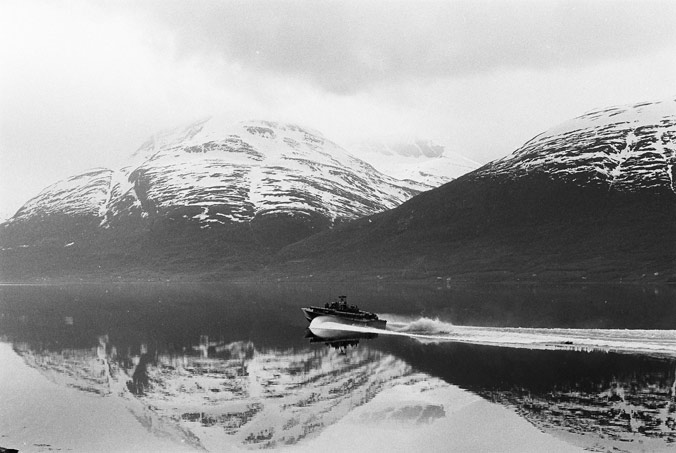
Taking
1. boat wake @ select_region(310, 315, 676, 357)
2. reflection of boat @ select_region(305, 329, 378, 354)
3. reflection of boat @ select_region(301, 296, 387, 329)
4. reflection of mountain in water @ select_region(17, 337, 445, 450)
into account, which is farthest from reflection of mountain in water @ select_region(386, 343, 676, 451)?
reflection of boat @ select_region(301, 296, 387, 329)

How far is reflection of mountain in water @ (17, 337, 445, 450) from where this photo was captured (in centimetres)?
5569

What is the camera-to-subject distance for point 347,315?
116562 millimetres

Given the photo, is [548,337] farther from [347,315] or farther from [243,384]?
[243,384]

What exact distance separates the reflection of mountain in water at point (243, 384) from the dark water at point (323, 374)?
0.47 feet

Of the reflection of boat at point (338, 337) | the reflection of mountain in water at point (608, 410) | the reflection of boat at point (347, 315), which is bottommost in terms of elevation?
the reflection of mountain in water at point (608, 410)

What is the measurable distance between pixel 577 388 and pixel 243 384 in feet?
104

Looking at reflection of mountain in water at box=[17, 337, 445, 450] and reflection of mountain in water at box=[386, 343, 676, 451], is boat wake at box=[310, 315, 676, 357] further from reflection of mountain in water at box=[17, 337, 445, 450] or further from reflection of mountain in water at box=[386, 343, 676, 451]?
reflection of mountain in water at box=[17, 337, 445, 450]

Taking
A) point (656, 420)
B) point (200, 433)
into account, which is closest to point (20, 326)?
point (200, 433)

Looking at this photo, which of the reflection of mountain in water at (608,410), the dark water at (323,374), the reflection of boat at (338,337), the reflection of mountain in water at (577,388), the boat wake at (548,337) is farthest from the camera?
the reflection of boat at (338,337)

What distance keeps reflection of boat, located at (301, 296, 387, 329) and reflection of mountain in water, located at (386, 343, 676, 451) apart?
21.0m

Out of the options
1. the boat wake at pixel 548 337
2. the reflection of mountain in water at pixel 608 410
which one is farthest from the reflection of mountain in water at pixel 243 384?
the boat wake at pixel 548 337

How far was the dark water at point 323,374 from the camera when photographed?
178 feet

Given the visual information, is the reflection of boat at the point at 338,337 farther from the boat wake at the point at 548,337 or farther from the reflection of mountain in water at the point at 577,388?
the reflection of mountain in water at the point at 577,388

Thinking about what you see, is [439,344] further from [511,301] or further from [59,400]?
[511,301]
